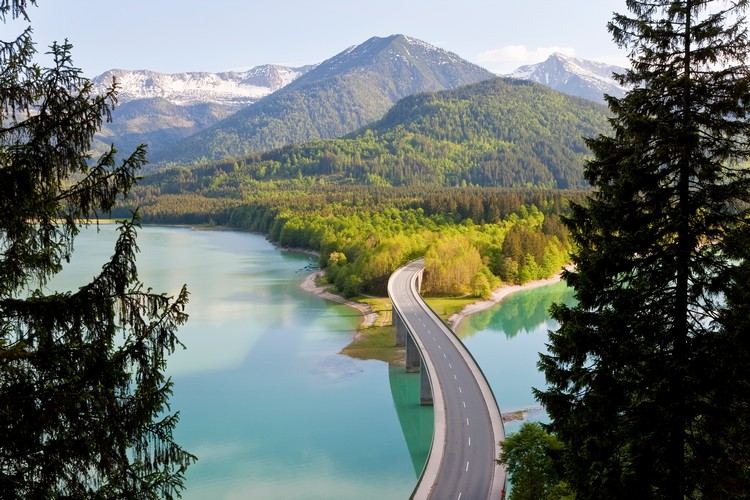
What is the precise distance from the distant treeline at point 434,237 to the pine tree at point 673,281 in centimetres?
4890

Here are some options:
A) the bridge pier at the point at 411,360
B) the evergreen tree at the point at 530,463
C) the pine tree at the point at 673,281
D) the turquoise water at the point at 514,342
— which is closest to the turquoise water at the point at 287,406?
the bridge pier at the point at 411,360

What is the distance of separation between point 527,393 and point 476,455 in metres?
17.0

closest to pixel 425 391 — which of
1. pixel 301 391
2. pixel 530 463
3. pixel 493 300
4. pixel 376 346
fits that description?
pixel 301 391

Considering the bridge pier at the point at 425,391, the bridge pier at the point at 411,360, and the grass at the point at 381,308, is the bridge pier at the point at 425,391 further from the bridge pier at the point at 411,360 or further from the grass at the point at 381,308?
the grass at the point at 381,308

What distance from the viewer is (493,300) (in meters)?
81.2

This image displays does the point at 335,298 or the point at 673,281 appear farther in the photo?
the point at 335,298

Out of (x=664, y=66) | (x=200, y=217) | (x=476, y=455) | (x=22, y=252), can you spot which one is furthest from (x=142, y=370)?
(x=200, y=217)

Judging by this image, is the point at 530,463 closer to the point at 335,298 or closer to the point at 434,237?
the point at 335,298

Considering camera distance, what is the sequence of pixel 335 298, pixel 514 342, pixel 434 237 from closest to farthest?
pixel 514 342 < pixel 335 298 < pixel 434 237

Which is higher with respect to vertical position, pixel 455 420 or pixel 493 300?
pixel 455 420

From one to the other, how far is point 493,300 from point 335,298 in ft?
61.0

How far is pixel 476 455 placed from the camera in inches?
1117

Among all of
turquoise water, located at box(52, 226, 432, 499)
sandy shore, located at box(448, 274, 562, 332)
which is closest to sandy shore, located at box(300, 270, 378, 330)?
turquoise water, located at box(52, 226, 432, 499)

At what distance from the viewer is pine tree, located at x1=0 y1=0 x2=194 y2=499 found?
22.4ft
